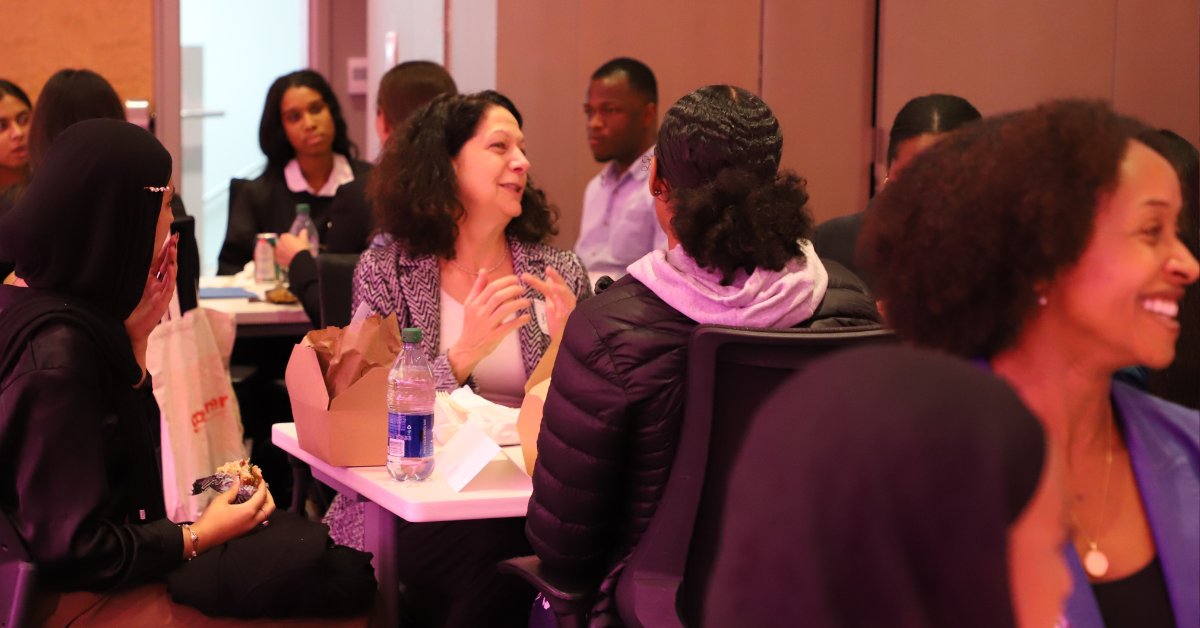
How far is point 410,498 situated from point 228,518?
0.99ft

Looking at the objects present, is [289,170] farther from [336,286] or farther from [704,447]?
[704,447]

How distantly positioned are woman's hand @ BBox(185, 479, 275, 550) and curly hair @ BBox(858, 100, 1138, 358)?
1.29 meters

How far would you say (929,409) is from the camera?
2.31ft

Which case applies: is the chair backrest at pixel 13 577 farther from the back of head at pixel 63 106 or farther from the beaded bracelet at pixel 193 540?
the back of head at pixel 63 106

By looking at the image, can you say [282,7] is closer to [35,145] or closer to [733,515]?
[35,145]

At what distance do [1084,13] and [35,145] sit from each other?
387 centimetres

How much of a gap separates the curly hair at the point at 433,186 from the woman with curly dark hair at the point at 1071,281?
2.01m

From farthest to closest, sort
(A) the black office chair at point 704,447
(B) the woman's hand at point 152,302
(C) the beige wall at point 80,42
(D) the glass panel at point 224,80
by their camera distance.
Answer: (D) the glass panel at point 224,80 < (C) the beige wall at point 80,42 < (B) the woman's hand at point 152,302 < (A) the black office chair at point 704,447

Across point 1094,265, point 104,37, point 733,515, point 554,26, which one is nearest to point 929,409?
point 733,515

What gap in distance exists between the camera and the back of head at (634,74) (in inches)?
196

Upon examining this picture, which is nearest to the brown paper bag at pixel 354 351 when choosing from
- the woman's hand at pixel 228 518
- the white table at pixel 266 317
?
the woman's hand at pixel 228 518

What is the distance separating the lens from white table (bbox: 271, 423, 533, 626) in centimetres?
223

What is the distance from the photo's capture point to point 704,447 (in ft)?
6.05

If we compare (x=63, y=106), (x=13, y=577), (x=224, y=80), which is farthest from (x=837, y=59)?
(x=224, y=80)
